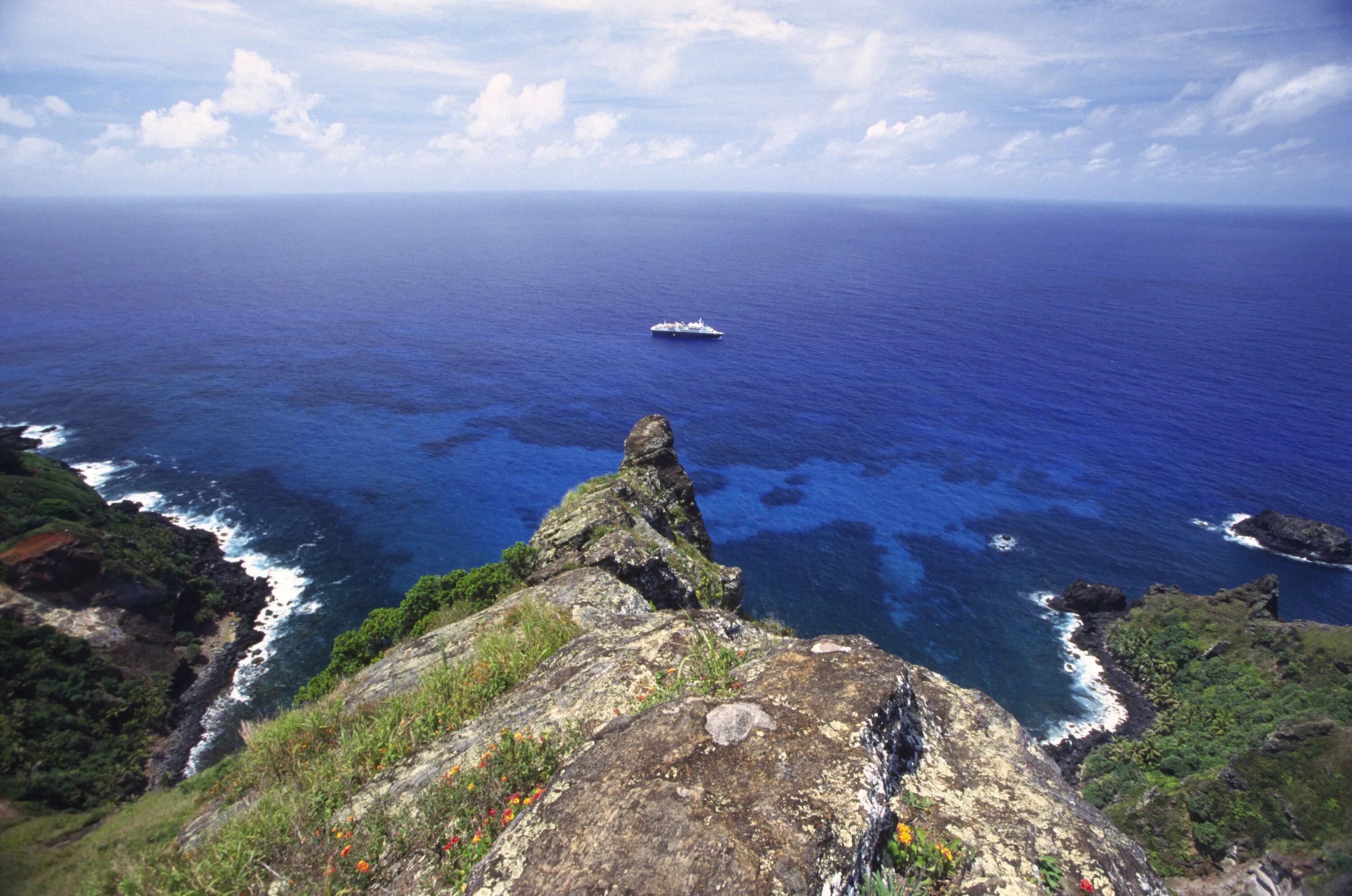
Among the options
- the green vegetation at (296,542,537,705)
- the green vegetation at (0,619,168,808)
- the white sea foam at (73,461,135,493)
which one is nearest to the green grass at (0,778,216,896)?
the green vegetation at (0,619,168,808)

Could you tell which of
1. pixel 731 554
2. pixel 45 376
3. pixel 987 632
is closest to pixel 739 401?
pixel 731 554

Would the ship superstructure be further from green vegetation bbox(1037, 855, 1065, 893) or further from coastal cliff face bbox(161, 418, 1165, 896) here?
green vegetation bbox(1037, 855, 1065, 893)

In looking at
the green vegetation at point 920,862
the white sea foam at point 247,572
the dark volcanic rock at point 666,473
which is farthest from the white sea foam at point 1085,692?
the white sea foam at point 247,572

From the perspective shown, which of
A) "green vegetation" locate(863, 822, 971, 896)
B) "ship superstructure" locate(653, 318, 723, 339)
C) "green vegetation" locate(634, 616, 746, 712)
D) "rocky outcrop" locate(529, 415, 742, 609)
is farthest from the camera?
"ship superstructure" locate(653, 318, 723, 339)

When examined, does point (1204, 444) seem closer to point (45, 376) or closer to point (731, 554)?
point (731, 554)

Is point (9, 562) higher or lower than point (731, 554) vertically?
higher

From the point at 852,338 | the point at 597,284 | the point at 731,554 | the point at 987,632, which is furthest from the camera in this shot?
the point at 597,284

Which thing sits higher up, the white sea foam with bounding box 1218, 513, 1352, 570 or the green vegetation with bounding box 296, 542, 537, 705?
the green vegetation with bounding box 296, 542, 537, 705

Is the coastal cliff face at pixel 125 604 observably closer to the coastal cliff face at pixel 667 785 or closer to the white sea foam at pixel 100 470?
the white sea foam at pixel 100 470
